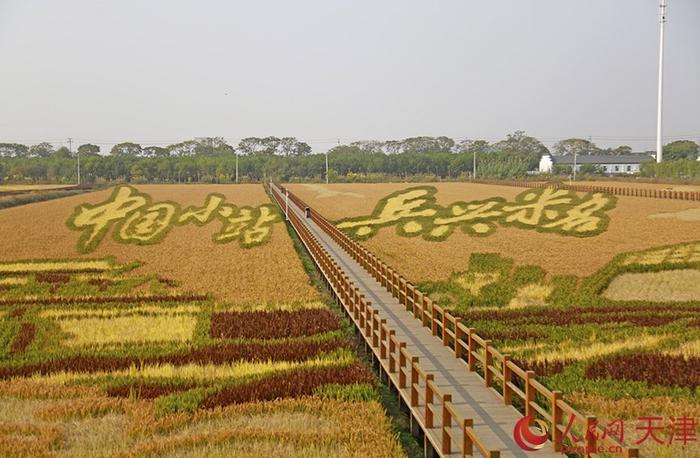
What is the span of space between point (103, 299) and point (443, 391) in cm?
1850

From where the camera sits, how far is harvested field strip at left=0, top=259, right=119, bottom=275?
37219 millimetres

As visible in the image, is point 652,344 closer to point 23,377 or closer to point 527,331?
point 527,331

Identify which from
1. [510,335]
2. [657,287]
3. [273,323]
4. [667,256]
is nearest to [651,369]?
[510,335]

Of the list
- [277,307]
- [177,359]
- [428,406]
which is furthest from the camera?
[277,307]

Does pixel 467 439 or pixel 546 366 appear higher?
pixel 467 439

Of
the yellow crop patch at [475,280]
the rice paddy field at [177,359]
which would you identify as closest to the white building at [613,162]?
the yellow crop patch at [475,280]

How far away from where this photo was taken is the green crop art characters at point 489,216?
5225cm

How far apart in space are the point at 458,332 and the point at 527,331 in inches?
211

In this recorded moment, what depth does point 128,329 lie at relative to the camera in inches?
939

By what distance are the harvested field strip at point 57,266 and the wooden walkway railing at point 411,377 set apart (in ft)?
48.8

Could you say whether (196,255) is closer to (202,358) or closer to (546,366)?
(202,358)

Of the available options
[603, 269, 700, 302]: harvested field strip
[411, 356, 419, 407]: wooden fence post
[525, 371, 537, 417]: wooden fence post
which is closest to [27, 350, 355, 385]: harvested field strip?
[411, 356, 419, 407]: wooden fence post

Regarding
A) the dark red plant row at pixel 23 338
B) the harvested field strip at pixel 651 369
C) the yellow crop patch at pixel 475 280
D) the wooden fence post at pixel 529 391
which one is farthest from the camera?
the yellow crop patch at pixel 475 280

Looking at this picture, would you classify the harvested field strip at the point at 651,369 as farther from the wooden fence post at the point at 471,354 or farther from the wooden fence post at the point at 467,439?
the wooden fence post at the point at 467,439
